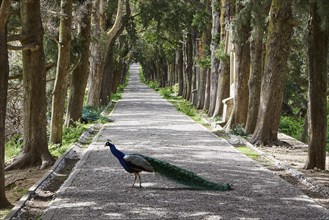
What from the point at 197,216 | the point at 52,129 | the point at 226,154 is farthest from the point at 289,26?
the point at 197,216

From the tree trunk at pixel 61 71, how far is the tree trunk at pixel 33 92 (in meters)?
3.26

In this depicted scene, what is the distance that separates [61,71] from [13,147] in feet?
14.6

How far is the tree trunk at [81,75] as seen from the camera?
894 inches

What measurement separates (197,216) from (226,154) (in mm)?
7404

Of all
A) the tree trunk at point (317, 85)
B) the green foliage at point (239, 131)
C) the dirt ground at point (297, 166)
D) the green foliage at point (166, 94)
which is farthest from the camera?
the green foliage at point (166, 94)

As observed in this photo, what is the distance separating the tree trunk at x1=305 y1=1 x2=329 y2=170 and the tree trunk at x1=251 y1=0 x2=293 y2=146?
4.30 m

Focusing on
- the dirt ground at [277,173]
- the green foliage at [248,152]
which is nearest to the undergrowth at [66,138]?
the dirt ground at [277,173]

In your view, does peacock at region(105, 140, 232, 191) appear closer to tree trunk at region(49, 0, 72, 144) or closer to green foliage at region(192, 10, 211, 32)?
tree trunk at region(49, 0, 72, 144)

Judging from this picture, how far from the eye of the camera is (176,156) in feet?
48.8

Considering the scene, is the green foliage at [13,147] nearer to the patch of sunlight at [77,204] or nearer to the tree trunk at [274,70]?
the tree trunk at [274,70]

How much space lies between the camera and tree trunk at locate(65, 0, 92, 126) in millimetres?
22719

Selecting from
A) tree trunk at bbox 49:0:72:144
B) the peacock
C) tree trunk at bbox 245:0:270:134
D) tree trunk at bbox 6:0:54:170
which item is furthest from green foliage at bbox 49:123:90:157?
the peacock

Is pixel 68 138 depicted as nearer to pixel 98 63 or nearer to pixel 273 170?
pixel 273 170

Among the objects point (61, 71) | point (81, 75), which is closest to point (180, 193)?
point (61, 71)
